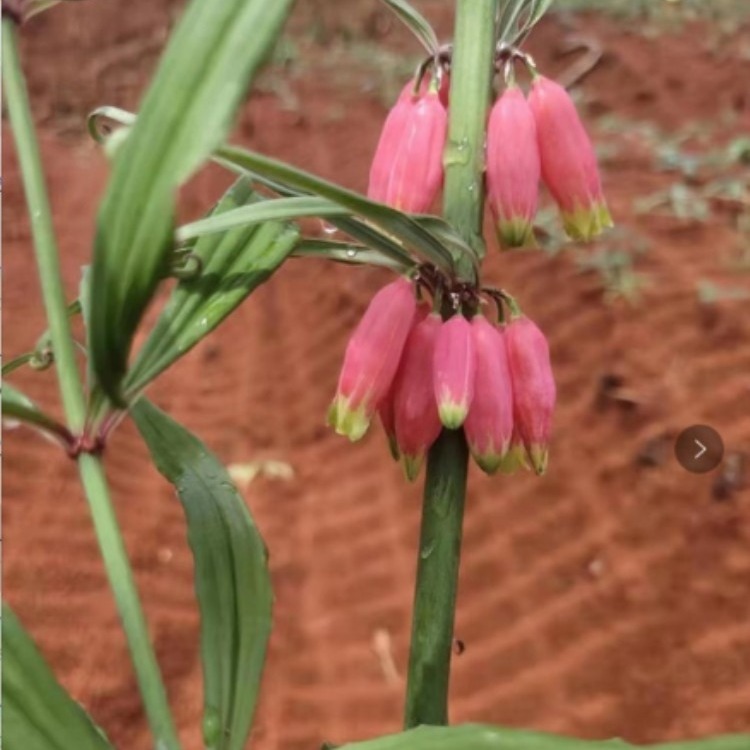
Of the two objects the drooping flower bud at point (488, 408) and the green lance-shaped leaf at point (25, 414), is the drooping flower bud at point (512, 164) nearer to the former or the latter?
the drooping flower bud at point (488, 408)

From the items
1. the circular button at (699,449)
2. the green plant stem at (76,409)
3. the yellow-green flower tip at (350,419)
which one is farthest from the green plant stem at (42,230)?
the circular button at (699,449)

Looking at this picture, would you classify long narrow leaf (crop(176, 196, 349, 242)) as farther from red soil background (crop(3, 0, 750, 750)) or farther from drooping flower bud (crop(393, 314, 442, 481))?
red soil background (crop(3, 0, 750, 750))

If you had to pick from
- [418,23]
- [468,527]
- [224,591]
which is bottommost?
[468,527]

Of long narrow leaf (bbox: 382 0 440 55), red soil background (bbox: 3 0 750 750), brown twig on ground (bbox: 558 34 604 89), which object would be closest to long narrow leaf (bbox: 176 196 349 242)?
long narrow leaf (bbox: 382 0 440 55)

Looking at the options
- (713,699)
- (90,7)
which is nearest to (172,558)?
(713,699)

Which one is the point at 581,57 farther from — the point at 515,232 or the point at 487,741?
the point at 487,741

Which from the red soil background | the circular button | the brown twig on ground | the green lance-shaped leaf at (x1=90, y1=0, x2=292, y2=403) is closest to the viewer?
the green lance-shaped leaf at (x1=90, y1=0, x2=292, y2=403)

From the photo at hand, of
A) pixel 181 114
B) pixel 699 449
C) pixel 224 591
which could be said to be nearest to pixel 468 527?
pixel 699 449
